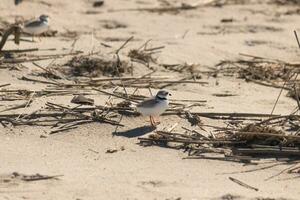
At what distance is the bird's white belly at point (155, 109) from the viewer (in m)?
7.21

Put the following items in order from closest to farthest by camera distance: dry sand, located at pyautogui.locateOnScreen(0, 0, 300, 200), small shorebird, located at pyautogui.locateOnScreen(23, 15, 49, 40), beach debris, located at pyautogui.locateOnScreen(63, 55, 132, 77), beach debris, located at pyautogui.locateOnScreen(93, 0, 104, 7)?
dry sand, located at pyautogui.locateOnScreen(0, 0, 300, 200) < beach debris, located at pyautogui.locateOnScreen(63, 55, 132, 77) < small shorebird, located at pyautogui.locateOnScreen(23, 15, 49, 40) < beach debris, located at pyautogui.locateOnScreen(93, 0, 104, 7)

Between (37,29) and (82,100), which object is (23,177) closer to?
(82,100)

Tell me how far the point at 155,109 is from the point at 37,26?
14.6ft

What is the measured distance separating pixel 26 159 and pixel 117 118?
4.13 ft

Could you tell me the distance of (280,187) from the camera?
20.3ft

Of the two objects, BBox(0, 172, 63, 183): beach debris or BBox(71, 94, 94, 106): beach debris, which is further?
BBox(71, 94, 94, 106): beach debris

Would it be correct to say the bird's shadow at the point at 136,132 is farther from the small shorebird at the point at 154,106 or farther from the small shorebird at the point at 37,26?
the small shorebird at the point at 37,26

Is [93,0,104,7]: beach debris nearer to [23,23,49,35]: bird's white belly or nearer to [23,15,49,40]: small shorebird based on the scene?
[23,15,49,40]: small shorebird

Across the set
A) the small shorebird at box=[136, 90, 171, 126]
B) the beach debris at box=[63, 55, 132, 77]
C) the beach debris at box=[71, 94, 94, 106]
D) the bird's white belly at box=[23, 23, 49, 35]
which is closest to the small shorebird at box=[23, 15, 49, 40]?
the bird's white belly at box=[23, 23, 49, 35]

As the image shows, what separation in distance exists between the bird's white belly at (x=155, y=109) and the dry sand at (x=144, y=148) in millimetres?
190

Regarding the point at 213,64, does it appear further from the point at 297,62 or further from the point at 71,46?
the point at 71,46

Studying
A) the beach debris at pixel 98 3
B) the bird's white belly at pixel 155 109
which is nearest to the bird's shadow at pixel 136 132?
the bird's white belly at pixel 155 109

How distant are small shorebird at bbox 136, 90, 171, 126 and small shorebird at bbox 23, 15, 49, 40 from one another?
424 centimetres

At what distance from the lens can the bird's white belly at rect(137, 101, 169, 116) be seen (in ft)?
23.7
